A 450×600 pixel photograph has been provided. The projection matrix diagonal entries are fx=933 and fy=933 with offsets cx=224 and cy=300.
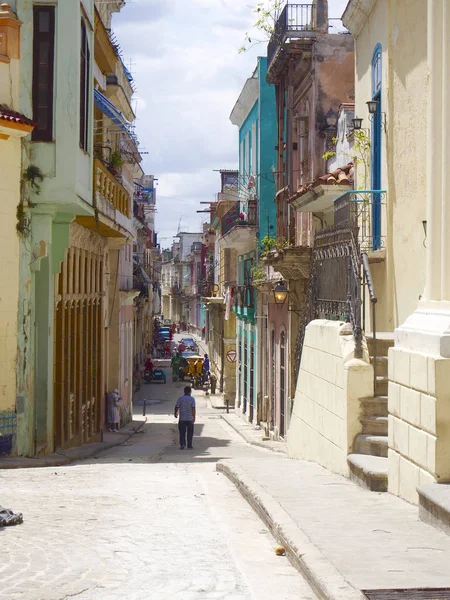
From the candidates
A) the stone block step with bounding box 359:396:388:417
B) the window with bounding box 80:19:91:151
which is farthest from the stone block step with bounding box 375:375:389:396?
the window with bounding box 80:19:91:151

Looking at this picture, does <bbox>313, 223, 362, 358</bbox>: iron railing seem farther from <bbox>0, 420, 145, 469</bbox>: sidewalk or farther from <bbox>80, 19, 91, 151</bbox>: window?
<bbox>80, 19, 91, 151</bbox>: window

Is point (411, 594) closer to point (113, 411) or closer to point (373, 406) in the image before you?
point (373, 406)

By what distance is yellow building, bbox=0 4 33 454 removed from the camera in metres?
14.4

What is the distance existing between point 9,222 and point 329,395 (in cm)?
665

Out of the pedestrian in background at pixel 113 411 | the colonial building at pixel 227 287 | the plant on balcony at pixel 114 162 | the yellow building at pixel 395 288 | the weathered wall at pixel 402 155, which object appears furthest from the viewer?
the colonial building at pixel 227 287

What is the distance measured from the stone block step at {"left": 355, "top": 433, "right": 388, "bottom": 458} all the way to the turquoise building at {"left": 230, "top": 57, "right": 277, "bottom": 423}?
18746 millimetres

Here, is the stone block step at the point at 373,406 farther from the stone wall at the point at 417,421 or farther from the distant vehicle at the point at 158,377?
the distant vehicle at the point at 158,377

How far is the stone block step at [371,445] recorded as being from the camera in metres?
8.52

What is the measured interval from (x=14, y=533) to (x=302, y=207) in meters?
13.8

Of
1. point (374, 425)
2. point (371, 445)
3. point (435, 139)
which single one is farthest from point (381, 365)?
point (435, 139)

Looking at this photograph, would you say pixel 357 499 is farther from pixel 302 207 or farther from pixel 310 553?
pixel 302 207

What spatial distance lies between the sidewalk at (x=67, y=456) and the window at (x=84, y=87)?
5.31 meters

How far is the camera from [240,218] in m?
32.3

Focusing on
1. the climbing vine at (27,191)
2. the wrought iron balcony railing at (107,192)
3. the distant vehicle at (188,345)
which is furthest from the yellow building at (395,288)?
the distant vehicle at (188,345)
